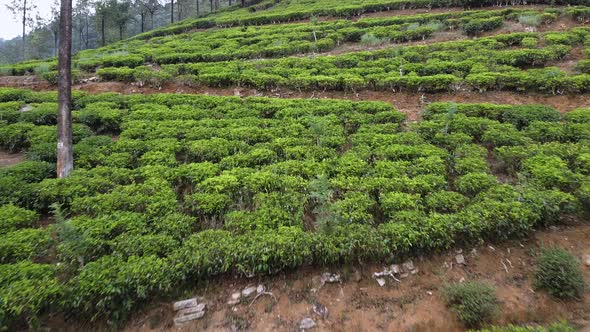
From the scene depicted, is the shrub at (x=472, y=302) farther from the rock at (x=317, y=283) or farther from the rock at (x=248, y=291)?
the rock at (x=248, y=291)

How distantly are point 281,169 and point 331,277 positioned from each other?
10.2 ft

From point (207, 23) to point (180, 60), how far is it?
1529 cm

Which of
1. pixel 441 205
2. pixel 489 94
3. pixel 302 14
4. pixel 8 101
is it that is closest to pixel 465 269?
pixel 441 205

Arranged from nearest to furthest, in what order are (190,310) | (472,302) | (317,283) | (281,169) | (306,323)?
1. (472,302)
2. (306,323)
3. (190,310)
4. (317,283)
5. (281,169)

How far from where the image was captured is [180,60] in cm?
1706

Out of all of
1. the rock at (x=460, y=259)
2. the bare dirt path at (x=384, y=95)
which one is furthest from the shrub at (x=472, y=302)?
the bare dirt path at (x=384, y=95)

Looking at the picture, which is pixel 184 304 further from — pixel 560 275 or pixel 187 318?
pixel 560 275

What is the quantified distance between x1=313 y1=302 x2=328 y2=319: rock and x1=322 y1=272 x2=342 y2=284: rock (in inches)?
18.0

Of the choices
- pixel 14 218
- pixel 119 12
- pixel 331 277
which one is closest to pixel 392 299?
pixel 331 277

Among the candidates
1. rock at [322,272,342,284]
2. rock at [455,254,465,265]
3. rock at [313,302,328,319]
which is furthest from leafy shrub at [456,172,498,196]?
rock at [313,302,328,319]

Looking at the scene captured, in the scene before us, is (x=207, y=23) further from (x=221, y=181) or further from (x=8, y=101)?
(x=221, y=181)

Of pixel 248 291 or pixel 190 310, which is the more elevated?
pixel 248 291

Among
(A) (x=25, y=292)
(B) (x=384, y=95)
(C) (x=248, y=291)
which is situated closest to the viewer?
(A) (x=25, y=292)

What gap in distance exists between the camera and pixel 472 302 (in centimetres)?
452
